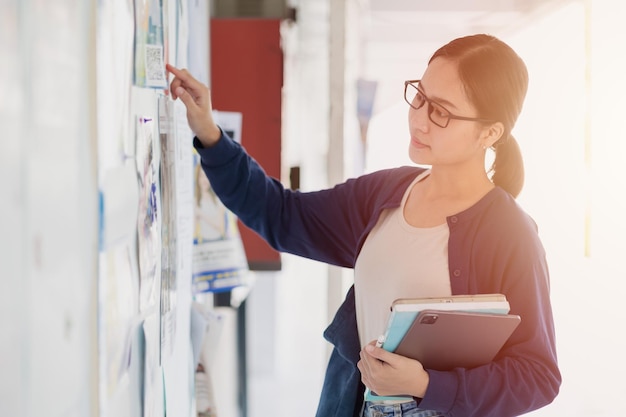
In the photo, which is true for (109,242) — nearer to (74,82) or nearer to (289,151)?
(74,82)

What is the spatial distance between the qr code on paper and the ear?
0.56 meters

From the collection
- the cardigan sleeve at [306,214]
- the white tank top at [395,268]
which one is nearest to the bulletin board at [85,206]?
the cardigan sleeve at [306,214]

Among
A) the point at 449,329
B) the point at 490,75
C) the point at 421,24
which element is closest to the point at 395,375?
the point at 449,329

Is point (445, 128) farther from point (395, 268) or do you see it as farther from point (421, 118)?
point (395, 268)

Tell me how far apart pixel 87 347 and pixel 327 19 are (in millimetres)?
1773

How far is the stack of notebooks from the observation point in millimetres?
1056

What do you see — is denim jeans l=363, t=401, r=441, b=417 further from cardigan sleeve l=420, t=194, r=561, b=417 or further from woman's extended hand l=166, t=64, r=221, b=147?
woman's extended hand l=166, t=64, r=221, b=147

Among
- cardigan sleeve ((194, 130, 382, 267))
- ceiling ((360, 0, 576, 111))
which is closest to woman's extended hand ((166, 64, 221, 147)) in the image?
cardigan sleeve ((194, 130, 382, 267))

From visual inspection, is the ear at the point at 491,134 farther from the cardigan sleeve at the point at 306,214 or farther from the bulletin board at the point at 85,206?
the bulletin board at the point at 85,206

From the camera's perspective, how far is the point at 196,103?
132 centimetres

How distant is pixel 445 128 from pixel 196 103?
1.52 feet

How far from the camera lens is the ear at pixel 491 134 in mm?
1242

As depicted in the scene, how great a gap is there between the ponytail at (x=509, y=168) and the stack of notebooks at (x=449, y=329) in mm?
336

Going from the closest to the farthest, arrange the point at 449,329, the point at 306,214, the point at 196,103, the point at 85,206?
the point at 85,206, the point at 449,329, the point at 196,103, the point at 306,214
